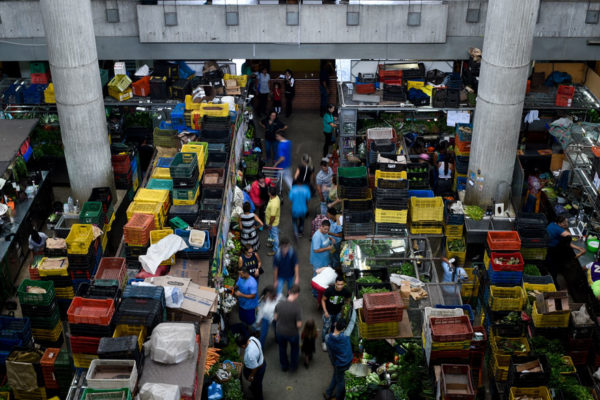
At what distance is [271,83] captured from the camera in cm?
2275

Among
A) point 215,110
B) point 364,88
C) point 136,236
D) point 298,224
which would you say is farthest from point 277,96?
point 136,236

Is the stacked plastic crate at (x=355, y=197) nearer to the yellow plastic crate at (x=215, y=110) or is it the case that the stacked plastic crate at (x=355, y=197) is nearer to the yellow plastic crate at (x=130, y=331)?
the yellow plastic crate at (x=215, y=110)

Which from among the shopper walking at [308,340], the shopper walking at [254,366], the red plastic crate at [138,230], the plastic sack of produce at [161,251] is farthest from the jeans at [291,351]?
the red plastic crate at [138,230]

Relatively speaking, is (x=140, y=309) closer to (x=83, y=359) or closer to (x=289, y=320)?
(x=83, y=359)

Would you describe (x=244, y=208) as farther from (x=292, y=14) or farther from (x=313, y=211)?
(x=292, y=14)

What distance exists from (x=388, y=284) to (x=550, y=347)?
9.43ft

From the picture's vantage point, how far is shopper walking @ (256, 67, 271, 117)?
22.4 metres

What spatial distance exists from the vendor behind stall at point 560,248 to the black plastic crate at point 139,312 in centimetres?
837

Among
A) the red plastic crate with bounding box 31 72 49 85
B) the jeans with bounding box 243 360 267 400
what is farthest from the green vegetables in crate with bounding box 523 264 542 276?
the red plastic crate with bounding box 31 72 49 85

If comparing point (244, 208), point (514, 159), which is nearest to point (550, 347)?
point (514, 159)

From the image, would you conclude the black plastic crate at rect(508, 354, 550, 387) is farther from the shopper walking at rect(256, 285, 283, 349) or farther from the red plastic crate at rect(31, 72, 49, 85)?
the red plastic crate at rect(31, 72, 49, 85)

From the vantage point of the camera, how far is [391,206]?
1533cm

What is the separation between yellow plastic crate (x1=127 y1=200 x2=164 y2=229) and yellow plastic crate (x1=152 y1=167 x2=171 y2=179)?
1.17 metres

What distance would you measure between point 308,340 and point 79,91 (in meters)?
7.27
